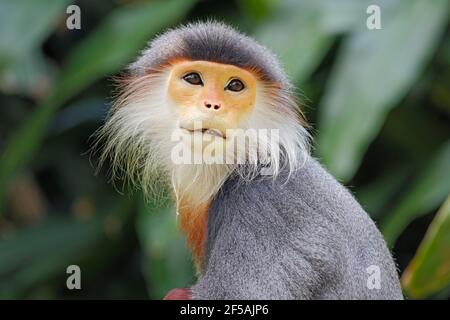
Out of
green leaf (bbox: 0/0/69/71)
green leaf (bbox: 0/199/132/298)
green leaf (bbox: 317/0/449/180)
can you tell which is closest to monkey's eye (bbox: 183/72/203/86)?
green leaf (bbox: 317/0/449/180)

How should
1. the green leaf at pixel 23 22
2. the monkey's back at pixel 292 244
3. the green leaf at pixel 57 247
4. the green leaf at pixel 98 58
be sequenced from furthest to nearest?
1. the green leaf at pixel 57 247
2. the green leaf at pixel 23 22
3. the green leaf at pixel 98 58
4. the monkey's back at pixel 292 244

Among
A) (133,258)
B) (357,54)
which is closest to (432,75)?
(357,54)

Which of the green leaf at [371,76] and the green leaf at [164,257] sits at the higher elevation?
the green leaf at [371,76]

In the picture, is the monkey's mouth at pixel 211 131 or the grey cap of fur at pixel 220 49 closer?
the monkey's mouth at pixel 211 131

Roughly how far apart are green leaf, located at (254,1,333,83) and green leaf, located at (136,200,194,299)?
130cm

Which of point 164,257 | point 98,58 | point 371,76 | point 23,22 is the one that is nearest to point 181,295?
point 164,257

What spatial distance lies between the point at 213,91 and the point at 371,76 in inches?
99.3

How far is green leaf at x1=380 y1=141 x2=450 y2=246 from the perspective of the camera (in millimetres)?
5934

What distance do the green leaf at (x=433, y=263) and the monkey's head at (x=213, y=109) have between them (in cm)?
110

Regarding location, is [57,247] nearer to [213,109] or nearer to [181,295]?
[181,295]

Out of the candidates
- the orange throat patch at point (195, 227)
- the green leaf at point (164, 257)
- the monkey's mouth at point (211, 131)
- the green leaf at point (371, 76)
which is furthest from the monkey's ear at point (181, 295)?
→ the green leaf at point (164, 257)

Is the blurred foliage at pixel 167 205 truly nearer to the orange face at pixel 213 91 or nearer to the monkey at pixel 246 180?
the monkey at pixel 246 180

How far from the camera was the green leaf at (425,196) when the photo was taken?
5.93 meters

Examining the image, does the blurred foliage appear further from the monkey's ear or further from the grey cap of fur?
the monkey's ear
